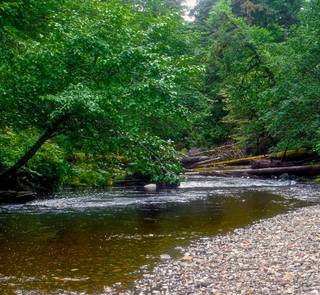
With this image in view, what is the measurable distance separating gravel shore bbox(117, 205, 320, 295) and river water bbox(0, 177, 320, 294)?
678 mm

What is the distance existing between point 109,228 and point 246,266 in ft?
19.9

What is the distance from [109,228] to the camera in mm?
14148

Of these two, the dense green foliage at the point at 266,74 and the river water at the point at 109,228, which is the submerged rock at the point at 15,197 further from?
the dense green foliage at the point at 266,74

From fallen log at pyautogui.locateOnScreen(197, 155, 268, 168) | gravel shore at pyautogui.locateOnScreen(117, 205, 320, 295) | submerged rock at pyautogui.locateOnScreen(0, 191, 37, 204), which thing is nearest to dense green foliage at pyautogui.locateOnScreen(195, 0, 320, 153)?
fallen log at pyautogui.locateOnScreen(197, 155, 268, 168)

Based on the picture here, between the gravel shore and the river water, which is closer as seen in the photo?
the gravel shore

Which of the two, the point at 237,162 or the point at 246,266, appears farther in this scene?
the point at 237,162

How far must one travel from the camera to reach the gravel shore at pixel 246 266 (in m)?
7.69

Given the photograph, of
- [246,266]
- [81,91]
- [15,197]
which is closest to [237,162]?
[15,197]

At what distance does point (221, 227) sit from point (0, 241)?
6675mm

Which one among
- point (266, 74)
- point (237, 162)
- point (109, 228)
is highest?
point (266, 74)

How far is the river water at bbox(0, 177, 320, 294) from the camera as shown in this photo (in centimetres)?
916

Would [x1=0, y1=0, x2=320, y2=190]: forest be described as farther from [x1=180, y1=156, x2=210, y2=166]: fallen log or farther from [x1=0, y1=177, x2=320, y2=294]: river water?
[x1=180, y1=156, x2=210, y2=166]: fallen log

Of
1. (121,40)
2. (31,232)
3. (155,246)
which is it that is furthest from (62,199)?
(155,246)

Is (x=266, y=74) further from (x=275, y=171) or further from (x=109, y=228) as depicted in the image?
(x=109, y=228)
